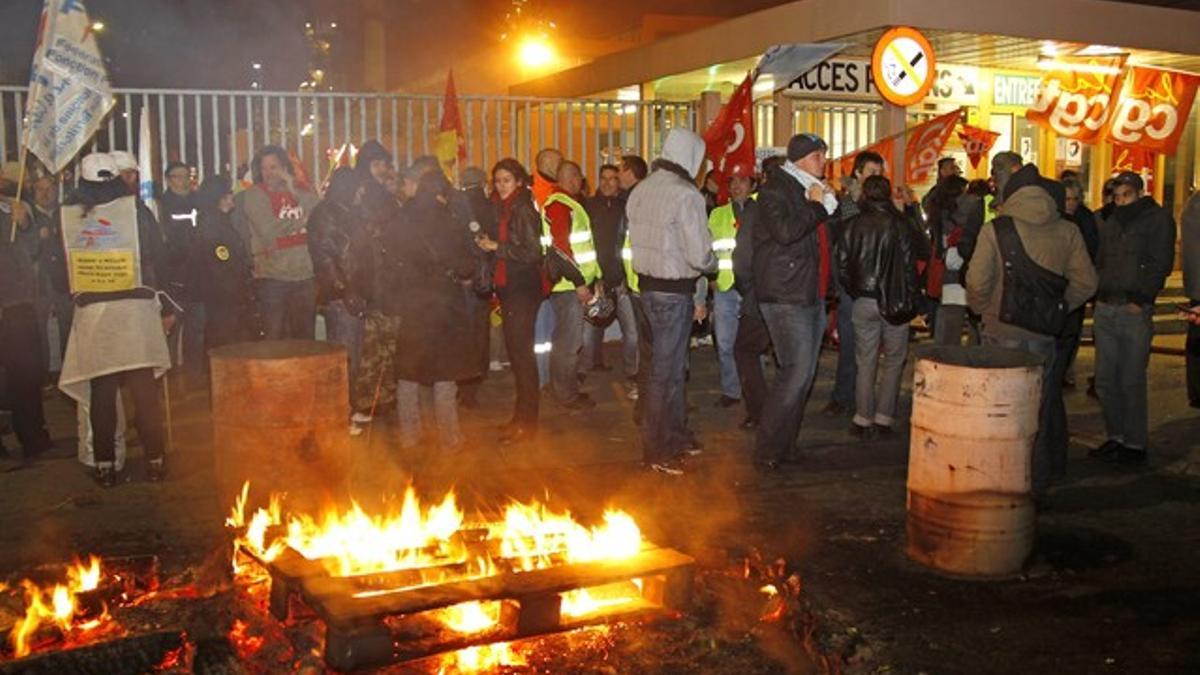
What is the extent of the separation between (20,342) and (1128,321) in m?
8.01

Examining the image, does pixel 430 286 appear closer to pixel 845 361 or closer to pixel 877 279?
pixel 877 279

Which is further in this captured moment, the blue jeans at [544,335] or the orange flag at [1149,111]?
the orange flag at [1149,111]

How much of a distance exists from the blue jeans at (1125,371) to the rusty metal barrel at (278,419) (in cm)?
542

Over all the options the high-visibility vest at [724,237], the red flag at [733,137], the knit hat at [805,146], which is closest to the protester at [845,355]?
the high-visibility vest at [724,237]

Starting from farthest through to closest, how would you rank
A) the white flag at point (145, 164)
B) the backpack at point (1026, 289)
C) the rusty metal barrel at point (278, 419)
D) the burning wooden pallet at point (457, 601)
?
the white flag at point (145, 164) < the backpack at point (1026, 289) < the rusty metal barrel at point (278, 419) < the burning wooden pallet at point (457, 601)

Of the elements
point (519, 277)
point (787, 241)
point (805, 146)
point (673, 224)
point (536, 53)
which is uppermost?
point (536, 53)

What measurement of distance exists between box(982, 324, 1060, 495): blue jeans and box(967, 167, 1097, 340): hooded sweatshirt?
0.04 m

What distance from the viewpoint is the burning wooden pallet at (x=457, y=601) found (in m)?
4.48

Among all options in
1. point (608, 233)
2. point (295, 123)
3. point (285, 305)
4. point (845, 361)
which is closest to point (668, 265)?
point (845, 361)

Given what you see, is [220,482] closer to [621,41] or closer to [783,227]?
[783,227]

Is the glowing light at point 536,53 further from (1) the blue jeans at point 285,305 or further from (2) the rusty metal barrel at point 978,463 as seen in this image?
(2) the rusty metal barrel at point 978,463

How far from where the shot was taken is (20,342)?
8.22m

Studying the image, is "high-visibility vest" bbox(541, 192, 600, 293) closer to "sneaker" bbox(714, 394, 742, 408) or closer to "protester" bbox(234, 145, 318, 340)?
"sneaker" bbox(714, 394, 742, 408)

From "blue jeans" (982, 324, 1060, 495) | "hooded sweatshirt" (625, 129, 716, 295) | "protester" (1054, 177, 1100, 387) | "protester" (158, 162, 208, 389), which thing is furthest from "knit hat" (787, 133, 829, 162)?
"protester" (158, 162, 208, 389)
